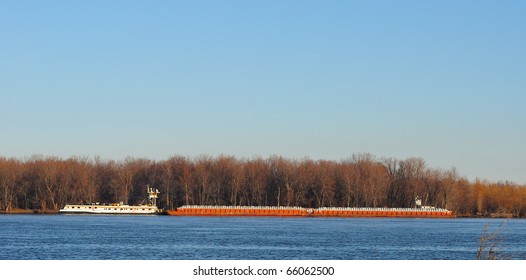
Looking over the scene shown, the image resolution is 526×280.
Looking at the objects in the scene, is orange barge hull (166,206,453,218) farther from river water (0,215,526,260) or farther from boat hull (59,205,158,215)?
river water (0,215,526,260)

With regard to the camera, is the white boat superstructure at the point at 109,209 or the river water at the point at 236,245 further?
the white boat superstructure at the point at 109,209

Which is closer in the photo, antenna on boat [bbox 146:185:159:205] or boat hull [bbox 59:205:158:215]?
boat hull [bbox 59:205:158:215]

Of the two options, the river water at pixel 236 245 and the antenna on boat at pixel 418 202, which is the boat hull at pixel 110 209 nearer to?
the antenna on boat at pixel 418 202

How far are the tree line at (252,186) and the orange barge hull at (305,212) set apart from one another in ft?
18.1

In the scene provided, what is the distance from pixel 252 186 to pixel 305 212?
1312 centimetres

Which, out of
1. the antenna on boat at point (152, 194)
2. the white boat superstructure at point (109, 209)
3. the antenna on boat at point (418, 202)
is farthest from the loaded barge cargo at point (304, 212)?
the antenna on boat at point (152, 194)

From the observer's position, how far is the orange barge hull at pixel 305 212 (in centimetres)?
14575

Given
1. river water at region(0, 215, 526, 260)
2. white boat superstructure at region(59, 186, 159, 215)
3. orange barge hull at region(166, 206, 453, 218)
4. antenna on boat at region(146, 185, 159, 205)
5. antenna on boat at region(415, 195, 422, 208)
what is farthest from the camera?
antenna on boat at region(415, 195, 422, 208)

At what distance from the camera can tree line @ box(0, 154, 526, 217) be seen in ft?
504

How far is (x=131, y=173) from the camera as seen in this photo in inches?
6403

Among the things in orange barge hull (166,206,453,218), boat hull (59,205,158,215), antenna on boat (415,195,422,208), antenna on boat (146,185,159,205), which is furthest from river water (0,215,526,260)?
antenna on boat (415,195,422,208)

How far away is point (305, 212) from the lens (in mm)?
146000

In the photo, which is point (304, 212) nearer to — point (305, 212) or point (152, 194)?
point (305, 212)

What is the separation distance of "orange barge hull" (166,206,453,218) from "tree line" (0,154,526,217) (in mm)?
5509
